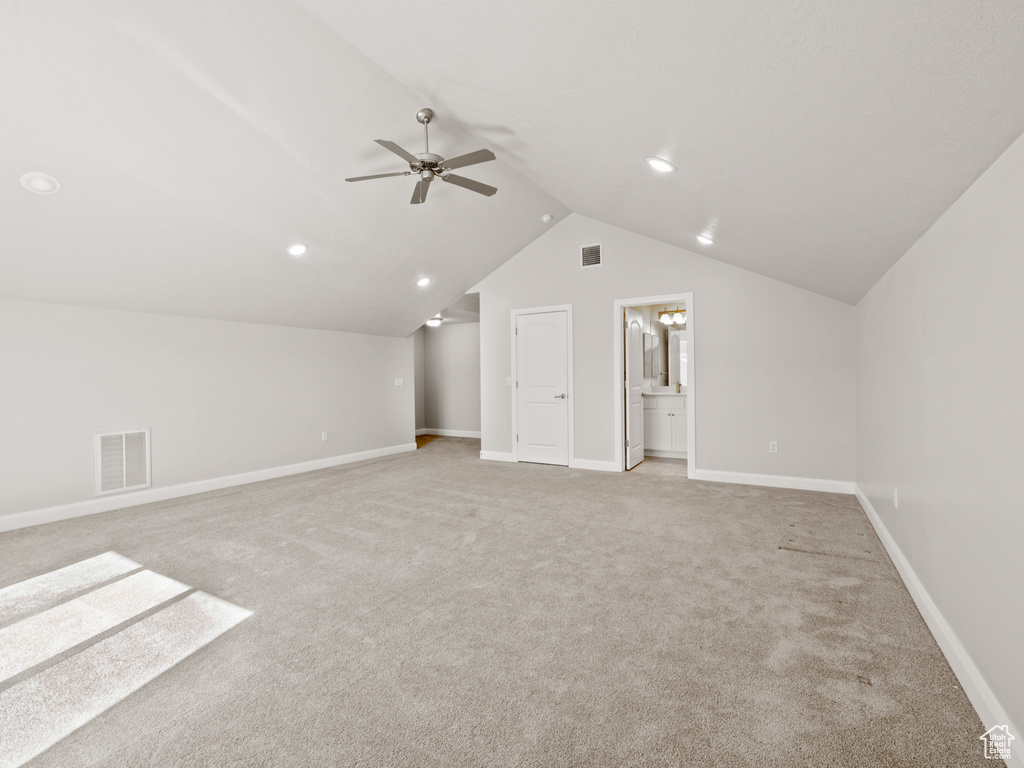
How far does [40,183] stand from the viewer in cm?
290

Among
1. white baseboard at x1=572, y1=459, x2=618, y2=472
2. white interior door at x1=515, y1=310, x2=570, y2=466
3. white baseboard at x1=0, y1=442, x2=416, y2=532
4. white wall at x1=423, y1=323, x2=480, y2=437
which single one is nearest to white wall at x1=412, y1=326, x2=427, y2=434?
white wall at x1=423, y1=323, x2=480, y2=437

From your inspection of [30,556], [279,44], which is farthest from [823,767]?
[30,556]

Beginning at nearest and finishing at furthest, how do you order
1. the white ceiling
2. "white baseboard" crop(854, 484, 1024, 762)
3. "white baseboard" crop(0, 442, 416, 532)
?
the white ceiling < "white baseboard" crop(854, 484, 1024, 762) < "white baseboard" crop(0, 442, 416, 532)

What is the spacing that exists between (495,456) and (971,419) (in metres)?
5.47

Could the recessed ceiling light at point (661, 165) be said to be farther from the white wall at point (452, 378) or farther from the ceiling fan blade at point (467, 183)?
the white wall at point (452, 378)

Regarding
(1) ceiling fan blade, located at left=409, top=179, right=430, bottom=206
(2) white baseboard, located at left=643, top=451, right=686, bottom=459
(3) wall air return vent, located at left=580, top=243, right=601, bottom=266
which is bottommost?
(2) white baseboard, located at left=643, top=451, right=686, bottom=459

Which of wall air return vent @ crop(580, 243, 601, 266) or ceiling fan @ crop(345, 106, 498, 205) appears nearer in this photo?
ceiling fan @ crop(345, 106, 498, 205)

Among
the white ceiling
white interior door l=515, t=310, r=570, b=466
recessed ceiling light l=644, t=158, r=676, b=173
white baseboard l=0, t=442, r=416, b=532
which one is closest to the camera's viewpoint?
the white ceiling

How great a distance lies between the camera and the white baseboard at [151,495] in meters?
3.87

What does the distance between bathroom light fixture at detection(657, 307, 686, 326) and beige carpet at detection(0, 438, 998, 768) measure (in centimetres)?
370

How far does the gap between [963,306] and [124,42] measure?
4.00 metres

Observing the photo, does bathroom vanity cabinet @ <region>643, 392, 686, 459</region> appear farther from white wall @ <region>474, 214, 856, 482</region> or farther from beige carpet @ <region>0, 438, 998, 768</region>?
beige carpet @ <region>0, 438, 998, 768</region>

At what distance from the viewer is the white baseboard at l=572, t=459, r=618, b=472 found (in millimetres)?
5852

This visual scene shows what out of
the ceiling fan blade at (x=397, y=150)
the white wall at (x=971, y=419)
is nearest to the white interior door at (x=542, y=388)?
the ceiling fan blade at (x=397, y=150)
